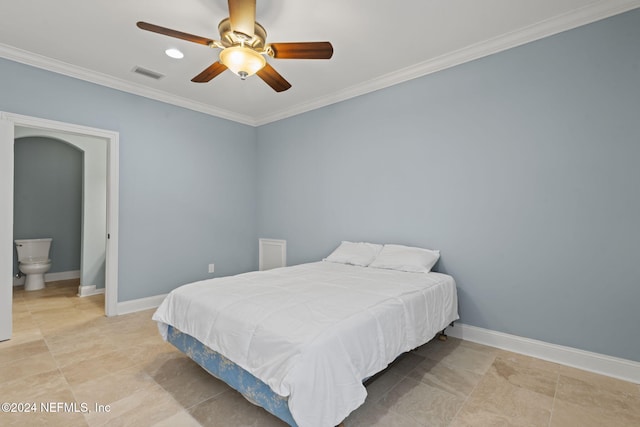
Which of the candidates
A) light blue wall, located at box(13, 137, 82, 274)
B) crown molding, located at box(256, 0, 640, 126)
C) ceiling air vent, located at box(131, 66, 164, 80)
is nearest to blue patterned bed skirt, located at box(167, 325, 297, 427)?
ceiling air vent, located at box(131, 66, 164, 80)

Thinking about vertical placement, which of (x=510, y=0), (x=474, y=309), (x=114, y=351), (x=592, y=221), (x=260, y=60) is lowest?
(x=114, y=351)

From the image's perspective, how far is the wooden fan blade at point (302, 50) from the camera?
2.03 meters

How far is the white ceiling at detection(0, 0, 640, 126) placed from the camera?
224cm

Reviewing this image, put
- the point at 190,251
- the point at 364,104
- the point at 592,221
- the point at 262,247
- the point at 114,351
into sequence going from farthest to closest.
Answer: the point at 262,247 < the point at 190,251 < the point at 364,104 < the point at 114,351 < the point at 592,221

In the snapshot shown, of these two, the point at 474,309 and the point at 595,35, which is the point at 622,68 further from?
the point at 474,309

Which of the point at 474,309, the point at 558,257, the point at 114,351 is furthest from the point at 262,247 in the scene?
the point at 558,257

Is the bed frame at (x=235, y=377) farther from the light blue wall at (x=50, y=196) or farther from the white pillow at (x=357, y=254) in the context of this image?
the light blue wall at (x=50, y=196)

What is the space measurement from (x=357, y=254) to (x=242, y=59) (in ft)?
7.27

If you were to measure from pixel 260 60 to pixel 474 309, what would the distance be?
285 cm

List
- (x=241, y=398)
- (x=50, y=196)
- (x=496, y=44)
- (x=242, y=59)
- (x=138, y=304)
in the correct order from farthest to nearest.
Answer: (x=50, y=196) < (x=138, y=304) < (x=496, y=44) < (x=242, y=59) < (x=241, y=398)

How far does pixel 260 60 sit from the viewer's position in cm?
212

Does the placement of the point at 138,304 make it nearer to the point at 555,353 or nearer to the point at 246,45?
the point at 246,45

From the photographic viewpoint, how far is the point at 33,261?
4648mm

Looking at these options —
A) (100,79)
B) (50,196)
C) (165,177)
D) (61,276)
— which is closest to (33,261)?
(61,276)
